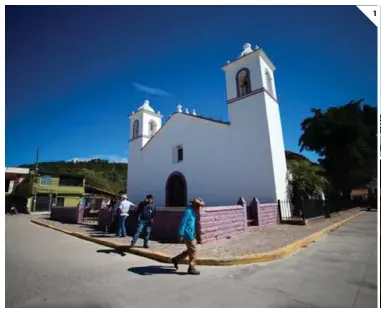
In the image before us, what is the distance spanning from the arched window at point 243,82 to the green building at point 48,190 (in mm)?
24467

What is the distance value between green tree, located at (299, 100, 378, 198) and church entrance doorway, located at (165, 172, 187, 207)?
1288cm

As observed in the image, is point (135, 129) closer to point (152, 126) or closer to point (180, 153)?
point (152, 126)

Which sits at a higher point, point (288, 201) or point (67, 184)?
point (67, 184)

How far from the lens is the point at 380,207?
11.2 feet

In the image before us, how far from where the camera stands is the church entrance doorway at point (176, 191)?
49.8ft

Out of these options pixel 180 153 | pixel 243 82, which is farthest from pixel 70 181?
pixel 243 82

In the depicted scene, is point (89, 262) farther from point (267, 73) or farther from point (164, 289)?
point (267, 73)

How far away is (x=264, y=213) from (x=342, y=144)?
14.0 meters

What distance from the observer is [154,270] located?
4.38m

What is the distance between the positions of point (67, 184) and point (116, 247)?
89.8 ft

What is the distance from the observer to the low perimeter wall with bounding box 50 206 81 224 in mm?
13759

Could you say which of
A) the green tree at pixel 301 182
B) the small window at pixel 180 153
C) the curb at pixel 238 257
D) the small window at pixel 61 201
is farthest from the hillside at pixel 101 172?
the curb at pixel 238 257

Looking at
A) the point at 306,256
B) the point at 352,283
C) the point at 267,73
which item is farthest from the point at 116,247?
the point at 267,73

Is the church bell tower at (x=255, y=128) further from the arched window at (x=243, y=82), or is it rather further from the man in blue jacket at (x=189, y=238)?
the man in blue jacket at (x=189, y=238)
